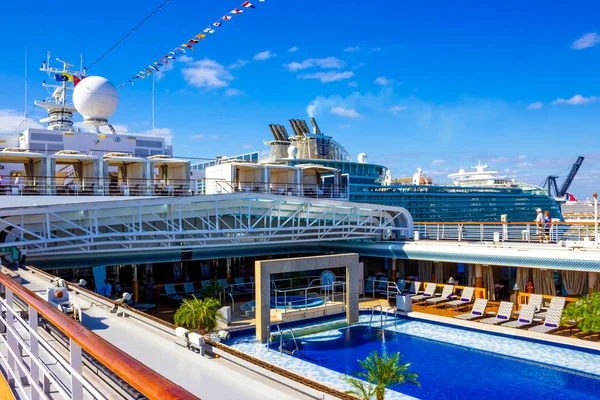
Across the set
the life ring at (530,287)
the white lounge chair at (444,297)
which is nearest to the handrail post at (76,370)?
the white lounge chair at (444,297)

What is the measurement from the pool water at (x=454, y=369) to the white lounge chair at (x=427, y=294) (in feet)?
12.3

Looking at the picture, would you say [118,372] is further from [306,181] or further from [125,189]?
[306,181]

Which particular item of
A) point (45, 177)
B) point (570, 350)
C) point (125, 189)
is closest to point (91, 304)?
point (570, 350)

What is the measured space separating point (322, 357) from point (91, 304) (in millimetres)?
7876

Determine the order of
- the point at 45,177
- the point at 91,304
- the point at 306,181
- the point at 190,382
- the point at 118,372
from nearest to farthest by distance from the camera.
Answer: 1. the point at 118,372
2. the point at 190,382
3. the point at 91,304
4. the point at 45,177
5. the point at 306,181

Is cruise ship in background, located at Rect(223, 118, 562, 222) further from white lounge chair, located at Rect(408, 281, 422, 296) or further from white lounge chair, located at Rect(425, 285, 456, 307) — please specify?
white lounge chair, located at Rect(425, 285, 456, 307)

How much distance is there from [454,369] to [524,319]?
14.7 ft

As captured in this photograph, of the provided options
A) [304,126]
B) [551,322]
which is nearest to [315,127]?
[304,126]

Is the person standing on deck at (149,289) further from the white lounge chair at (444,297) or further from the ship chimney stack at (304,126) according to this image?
the ship chimney stack at (304,126)

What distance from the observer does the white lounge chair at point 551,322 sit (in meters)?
15.4

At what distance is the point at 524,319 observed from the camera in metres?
16.3

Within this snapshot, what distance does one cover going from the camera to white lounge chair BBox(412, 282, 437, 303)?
66.2 ft

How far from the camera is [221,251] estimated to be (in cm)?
2430

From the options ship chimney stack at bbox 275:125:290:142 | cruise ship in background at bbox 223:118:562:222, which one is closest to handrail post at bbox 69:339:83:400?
cruise ship in background at bbox 223:118:562:222
